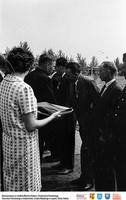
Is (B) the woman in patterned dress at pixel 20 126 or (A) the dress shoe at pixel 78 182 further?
(A) the dress shoe at pixel 78 182

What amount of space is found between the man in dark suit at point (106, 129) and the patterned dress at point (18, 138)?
975mm

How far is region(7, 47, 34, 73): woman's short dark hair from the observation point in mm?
2302

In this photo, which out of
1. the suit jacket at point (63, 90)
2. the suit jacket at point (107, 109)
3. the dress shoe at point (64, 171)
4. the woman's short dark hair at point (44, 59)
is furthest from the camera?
the suit jacket at point (63, 90)

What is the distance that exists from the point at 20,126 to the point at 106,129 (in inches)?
44.2

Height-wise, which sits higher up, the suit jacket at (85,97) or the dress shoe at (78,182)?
the suit jacket at (85,97)

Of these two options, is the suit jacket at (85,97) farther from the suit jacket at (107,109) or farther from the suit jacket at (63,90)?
the suit jacket at (63,90)

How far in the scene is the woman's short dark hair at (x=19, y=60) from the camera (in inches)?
90.6

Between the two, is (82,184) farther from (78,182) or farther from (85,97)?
(85,97)

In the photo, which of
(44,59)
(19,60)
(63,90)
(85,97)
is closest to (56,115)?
(19,60)

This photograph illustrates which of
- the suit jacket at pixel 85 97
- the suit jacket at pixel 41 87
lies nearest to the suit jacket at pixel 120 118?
the suit jacket at pixel 85 97

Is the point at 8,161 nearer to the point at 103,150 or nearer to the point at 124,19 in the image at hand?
the point at 103,150

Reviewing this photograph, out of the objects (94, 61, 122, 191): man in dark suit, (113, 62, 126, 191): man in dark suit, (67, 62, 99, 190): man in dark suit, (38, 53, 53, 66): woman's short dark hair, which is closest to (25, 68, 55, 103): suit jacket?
(38, 53, 53, 66): woman's short dark hair

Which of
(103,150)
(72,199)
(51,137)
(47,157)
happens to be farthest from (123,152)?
(47,157)

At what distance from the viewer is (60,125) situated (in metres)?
4.48
